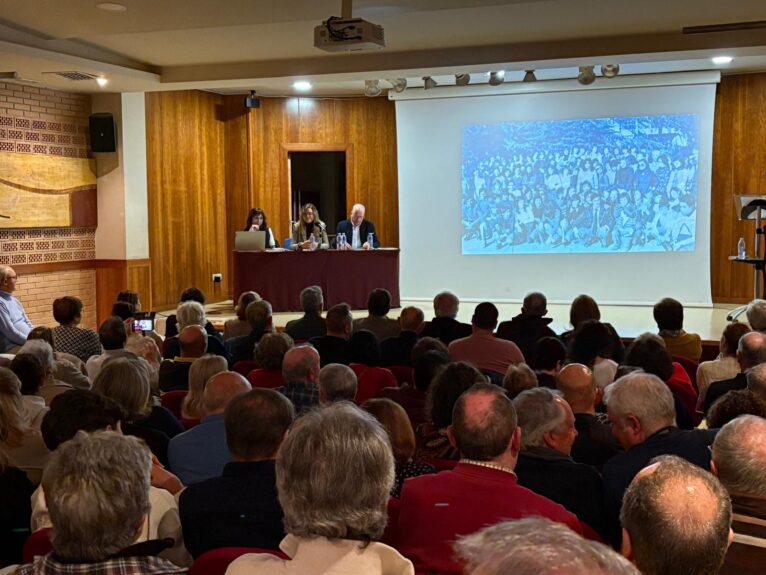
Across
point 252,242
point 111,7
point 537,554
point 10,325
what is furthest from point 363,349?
point 252,242

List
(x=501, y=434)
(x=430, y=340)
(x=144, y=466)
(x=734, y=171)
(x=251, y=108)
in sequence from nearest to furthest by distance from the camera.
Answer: (x=144, y=466) → (x=501, y=434) → (x=430, y=340) → (x=734, y=171) → (x=251, y=108)

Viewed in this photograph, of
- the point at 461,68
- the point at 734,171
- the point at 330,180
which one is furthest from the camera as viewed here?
the point at 330,180

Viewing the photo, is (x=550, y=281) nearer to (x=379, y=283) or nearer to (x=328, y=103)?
(x=379, y=283)

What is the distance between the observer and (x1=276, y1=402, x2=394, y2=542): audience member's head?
1.66 meters

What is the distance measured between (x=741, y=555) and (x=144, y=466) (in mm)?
1350

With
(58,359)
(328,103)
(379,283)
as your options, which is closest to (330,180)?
(328,103)

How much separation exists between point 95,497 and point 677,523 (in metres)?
1.13

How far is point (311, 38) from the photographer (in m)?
7.87

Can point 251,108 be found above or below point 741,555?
above

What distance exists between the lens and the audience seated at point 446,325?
6016 millimetres

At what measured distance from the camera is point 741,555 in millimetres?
1851

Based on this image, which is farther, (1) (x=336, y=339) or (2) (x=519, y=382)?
(1) (x=336, y=339)

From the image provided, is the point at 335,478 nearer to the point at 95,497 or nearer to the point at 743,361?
the point at 95,497

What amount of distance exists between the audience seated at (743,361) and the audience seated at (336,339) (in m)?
2.08
